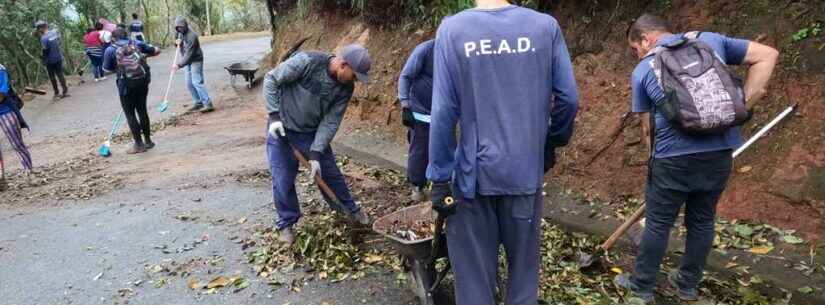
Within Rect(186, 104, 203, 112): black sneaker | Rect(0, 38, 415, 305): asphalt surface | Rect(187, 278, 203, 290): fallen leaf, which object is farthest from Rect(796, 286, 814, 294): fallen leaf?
Rect(186, 104, 203, 112): black sneaker

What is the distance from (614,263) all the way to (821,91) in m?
2.20

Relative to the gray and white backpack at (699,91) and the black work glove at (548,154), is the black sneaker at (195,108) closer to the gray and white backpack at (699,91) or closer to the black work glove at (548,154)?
the black work glove at (548,154)

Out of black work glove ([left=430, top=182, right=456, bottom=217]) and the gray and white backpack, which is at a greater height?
the gray and white backpack

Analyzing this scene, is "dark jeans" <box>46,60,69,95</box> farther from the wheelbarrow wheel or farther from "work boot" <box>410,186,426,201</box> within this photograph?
the wheelbarrow wheel

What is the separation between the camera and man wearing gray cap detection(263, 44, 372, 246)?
174 inches

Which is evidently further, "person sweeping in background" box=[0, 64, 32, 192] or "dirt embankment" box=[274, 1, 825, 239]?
"person sweeping in background" box=[0, 64, 32, 192]

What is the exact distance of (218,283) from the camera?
4430mm

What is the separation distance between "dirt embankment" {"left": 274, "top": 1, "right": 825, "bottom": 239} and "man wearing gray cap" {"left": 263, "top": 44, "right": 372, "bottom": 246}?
249 cm

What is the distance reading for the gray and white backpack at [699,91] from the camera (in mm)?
3035

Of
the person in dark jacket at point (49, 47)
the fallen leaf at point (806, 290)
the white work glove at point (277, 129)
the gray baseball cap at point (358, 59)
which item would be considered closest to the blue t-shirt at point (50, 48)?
the person in dark jacket at point (49, 47)

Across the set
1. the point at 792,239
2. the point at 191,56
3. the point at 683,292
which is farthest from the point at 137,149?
the point at 792,239

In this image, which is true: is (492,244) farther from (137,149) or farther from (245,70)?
(245,70)

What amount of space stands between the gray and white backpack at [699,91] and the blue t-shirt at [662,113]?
0.27ft

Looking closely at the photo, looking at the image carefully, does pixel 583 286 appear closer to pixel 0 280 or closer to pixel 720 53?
pixel 720 53
